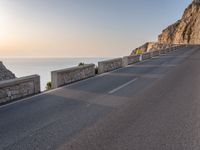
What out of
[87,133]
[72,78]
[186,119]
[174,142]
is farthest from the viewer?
[72,78]

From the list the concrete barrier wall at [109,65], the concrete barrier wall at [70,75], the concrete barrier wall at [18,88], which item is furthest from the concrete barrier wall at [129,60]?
the concrete barrier wall at [18,88]

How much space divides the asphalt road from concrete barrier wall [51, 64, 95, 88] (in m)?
2.49

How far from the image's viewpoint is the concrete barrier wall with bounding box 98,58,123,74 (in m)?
16.5

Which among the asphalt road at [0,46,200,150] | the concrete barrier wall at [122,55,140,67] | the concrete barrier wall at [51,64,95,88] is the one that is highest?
the concrete barrier wall at [122,55,140,67]

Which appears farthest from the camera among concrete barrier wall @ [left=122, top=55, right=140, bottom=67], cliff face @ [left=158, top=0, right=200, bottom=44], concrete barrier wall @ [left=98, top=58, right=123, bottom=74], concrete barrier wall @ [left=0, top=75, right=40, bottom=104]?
cliff face @ [left=158, top=0, right=200, bottom=44]

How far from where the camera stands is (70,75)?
12617 mm

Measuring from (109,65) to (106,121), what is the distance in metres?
12.4

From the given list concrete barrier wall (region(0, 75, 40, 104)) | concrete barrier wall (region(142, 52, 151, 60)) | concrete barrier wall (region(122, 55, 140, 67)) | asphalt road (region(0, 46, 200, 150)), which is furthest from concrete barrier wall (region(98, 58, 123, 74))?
concrete barrier wall (region(142, 52, 151, 60))

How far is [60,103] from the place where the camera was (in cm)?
782

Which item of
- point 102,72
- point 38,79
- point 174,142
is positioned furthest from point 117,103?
point 102,72

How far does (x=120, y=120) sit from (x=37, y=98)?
14.4 ft

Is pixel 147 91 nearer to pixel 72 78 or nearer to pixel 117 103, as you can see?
pixel 117 103

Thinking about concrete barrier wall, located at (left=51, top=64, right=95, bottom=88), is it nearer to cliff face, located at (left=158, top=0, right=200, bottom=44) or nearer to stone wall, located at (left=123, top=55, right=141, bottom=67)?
stone wall, located at (left=123, top=55, right=141, bottom=67)

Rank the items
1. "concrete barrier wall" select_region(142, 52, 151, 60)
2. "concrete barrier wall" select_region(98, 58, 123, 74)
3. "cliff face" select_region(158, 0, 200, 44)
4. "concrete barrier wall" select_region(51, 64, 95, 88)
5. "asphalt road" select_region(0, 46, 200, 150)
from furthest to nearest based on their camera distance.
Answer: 1. "cliff face" select_region(158, 0, 200, 44)
2. "concrete barrier wall" select_region(142, 52, 151, 60)
3. "concrete barrier wall" select_region(98, 58, 123, 74)
4. "concrete barrier wall" select_region(51, 64, 95, 88)
5. "asphalt road" select_region(0, 46, 200, 150)
